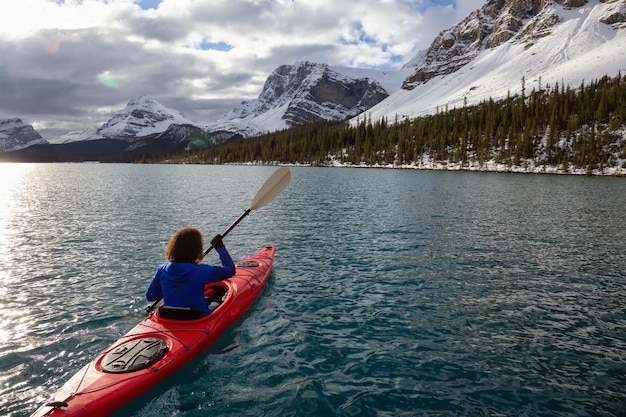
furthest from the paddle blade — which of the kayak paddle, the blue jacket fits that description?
the blue jacket

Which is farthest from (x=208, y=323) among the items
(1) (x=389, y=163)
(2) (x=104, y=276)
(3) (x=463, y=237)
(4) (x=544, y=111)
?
(4) (x=544, y=111)

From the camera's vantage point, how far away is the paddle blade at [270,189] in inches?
510

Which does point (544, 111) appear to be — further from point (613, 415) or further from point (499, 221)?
point (613, 415)

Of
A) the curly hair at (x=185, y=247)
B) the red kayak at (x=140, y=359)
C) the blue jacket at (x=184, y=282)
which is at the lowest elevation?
the red kayak at (x=140, y=359)

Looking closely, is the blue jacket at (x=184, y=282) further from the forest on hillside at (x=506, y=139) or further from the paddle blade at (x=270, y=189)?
the forest on hillside at (x=506, y=139)

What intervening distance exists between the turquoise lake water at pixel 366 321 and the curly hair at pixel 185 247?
7.21 ft

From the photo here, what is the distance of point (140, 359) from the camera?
6711 mm

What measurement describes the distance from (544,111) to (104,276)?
5147 inches

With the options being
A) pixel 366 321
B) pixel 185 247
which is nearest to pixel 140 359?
pixel 185 247

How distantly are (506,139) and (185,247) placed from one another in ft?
397

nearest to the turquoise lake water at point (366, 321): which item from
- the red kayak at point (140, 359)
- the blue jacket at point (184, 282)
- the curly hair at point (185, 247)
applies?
the red kayak at point (140, 359)

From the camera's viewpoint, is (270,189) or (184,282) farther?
(270,189)

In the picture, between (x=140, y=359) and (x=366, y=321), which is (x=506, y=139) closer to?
(x=366, y=321)

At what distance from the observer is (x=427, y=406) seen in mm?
6246
